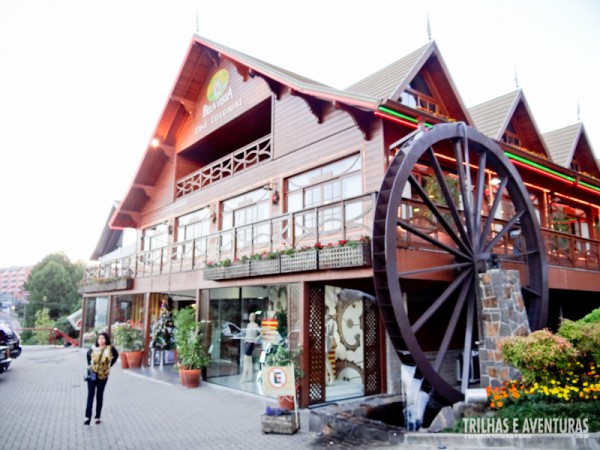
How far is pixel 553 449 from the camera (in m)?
5.68

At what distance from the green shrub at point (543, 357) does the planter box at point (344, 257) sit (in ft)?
9.46

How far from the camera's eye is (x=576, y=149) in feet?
59.4

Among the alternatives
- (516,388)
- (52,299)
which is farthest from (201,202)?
(52,299)

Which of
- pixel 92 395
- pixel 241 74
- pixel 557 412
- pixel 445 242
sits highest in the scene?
pixel 241 74

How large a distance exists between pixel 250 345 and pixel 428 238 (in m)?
5.71

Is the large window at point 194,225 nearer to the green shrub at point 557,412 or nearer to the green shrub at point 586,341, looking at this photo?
the green shrub at point 586,341

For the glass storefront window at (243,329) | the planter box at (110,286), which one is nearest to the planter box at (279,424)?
the glass storefront window at (243,329)

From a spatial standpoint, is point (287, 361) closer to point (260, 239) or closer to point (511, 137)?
point (260, 239)

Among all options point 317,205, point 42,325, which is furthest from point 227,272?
point 42,325

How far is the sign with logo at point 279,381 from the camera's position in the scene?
27.8 ft

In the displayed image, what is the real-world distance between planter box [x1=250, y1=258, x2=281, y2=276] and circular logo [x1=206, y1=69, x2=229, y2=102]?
813cm

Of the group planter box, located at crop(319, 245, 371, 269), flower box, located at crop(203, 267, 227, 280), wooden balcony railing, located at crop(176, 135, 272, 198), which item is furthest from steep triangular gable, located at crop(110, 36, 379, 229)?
flower box, located at crop(203, 267, 227, 280)

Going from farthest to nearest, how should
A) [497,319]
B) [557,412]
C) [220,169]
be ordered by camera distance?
[220,169] → [497,319] → [557,412]

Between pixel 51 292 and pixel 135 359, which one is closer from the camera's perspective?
pixel 135 359
